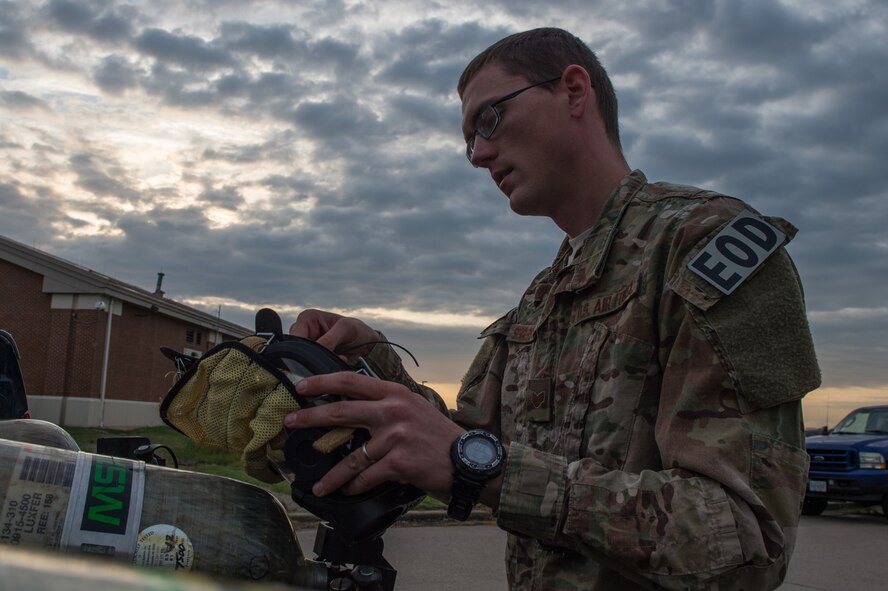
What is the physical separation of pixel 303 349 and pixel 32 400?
26472 millimetres

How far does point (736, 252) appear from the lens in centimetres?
171

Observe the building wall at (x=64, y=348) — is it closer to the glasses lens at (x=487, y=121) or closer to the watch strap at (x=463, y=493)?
the glasses lens at (x=487, y=121)

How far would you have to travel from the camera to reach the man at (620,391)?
5.11 ft

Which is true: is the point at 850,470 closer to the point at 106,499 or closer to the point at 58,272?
the point at 106,499

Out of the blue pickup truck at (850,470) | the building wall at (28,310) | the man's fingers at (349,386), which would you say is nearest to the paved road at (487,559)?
the blue pickup truck at (850,470)

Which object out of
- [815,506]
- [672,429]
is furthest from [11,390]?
[815,506]

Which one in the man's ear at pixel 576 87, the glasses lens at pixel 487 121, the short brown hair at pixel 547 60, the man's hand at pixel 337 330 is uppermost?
the short brown hair at pixel 547 60

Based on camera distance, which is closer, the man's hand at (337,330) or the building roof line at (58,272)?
the man's hand at (337,330)

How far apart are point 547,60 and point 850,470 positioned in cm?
1210

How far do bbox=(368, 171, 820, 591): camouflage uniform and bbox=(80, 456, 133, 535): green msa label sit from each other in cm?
76

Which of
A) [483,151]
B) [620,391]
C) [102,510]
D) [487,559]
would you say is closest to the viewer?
[102,510]

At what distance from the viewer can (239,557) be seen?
63.8 inches

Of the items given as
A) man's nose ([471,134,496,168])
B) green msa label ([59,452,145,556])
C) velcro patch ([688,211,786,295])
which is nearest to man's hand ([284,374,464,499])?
green msa label ([59,452,145,556])

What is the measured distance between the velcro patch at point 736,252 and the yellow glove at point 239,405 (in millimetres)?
854
